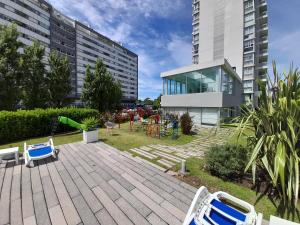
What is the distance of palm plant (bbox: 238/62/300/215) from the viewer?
2191mm

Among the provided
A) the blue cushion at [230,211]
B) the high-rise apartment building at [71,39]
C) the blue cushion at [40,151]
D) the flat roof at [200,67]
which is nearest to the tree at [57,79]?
the high-rise apartment building at [71,39]

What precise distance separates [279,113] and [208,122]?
12374 millimetres

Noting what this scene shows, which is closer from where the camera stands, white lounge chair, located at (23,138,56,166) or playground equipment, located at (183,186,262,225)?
playground equipment, located at (183,186,262,225)

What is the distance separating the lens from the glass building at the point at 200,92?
1355 cm

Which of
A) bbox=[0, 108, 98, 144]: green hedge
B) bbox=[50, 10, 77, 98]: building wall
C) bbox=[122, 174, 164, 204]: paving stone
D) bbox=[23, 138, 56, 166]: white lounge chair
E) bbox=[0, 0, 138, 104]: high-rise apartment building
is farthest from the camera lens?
bbox=[50, 10, 77, 98]: building wall

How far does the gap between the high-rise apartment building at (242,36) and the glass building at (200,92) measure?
867 inches

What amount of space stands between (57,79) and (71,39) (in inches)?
1746

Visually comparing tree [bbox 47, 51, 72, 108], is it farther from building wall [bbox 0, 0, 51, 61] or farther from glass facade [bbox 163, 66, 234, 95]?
building wall [bbox 0, 0, 51, 61]

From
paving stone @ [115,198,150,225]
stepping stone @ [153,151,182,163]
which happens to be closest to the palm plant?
paving stone @ [115,198,150,225]

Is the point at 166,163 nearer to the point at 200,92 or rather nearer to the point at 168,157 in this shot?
the point at 168,157

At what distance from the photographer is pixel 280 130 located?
2596 millimetres

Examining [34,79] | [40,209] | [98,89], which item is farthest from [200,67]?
[34,79]

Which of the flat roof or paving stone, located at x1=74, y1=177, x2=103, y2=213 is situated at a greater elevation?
the flat roof

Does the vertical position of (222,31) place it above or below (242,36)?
above
